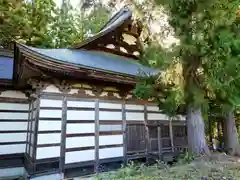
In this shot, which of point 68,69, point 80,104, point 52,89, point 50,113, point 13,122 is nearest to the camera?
point 68,69

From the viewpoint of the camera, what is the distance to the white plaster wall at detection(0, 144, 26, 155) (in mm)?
6191

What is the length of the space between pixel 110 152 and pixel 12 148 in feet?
10.1

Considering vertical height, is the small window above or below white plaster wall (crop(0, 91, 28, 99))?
above

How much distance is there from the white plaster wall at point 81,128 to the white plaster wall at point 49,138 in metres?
0.30

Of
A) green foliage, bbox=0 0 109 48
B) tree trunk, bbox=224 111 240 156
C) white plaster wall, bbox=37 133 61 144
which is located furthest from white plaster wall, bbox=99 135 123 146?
green foliage, bbox=0 0 109 48

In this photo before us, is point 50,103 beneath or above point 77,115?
above

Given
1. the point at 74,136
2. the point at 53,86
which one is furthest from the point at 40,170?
the point at 53,86

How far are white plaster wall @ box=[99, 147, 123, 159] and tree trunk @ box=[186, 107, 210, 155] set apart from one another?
2379 mm

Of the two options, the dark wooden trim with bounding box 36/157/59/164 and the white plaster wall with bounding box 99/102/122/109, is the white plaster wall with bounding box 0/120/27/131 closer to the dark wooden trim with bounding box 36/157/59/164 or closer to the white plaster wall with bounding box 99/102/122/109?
the dark wooden trim with bounding box 36/157/59/164

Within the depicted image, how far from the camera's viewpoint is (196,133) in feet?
13.8

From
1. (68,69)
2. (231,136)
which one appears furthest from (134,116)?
(231,136)

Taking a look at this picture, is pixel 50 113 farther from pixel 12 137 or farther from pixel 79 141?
pixel 12 137

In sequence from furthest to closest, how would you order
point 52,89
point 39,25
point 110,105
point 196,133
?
point 39,25
point 110,105
point 52,89
point 196,133

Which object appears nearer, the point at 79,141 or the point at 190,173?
the point at 190,173
